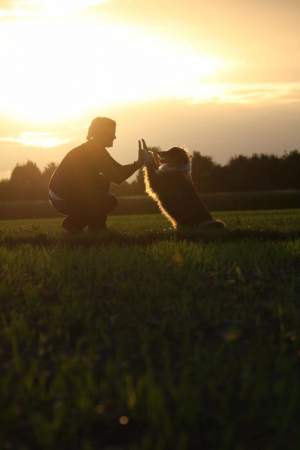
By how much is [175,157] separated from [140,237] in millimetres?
1412

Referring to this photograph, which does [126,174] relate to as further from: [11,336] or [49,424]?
[49,424]

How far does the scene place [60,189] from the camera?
40.7 feet

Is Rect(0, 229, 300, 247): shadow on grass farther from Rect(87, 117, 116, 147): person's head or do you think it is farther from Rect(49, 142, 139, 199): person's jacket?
Rect(87, 117, 116, 147): person's head

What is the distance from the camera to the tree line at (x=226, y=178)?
149 ft

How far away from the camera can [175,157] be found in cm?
1176

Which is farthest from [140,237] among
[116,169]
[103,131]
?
[103,131]

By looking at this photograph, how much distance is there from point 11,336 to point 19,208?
35.5 meters

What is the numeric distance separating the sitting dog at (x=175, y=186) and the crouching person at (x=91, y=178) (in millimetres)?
364

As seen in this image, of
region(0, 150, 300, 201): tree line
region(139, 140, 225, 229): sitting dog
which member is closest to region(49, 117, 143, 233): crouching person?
region(139, 140, 225, 229): sitting dog

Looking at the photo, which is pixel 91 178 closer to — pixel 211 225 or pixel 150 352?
pixel 211 225

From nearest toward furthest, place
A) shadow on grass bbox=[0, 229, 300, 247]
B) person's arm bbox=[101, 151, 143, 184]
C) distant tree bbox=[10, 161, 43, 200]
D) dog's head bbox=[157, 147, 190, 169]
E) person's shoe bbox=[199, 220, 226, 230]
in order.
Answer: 1. shadow on grass bbox=[0, 229, 300, 247]
2. dog's head bbox=[157, 147, 190, 169]
3. person's arm bbox=[101, 151, 143, 184]
4. person's shoe bbox=[199, 220, 226, 230]
5. distant tree bbox=[10, 161, 43, 200]

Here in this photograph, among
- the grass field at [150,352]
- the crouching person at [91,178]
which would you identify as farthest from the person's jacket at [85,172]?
the grass field at [150,352]

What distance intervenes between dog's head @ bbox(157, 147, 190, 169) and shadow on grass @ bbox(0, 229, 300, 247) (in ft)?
3.51

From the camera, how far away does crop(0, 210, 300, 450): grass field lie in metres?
3.46
